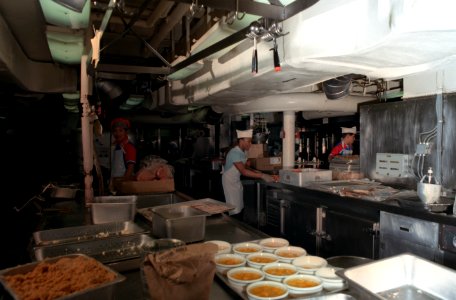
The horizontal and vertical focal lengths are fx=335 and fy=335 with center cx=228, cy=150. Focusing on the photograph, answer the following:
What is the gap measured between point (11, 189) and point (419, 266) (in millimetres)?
10027

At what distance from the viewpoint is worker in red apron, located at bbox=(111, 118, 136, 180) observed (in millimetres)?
4637

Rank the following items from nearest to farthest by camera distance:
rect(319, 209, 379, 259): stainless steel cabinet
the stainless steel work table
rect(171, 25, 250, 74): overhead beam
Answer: the stainless steel work table
rect(171, 25, 250, 74): overhead beam
rect(319, 209, 379, 259): stainless steel cabinet

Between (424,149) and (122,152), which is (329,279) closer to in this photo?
(424,149)

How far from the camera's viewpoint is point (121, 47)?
549 centimetres

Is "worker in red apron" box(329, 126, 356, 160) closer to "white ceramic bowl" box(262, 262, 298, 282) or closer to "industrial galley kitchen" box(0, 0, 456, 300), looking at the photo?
"industrial galley kitchen" box(0, 0, 456, 300)

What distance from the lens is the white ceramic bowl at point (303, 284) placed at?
4.75 ft

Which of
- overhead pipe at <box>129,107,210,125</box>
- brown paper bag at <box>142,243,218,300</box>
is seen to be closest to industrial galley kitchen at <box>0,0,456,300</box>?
brown paper bag at <box>142,243,218,300</box>

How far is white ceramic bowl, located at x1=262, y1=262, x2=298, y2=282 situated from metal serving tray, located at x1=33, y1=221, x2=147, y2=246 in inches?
38.0

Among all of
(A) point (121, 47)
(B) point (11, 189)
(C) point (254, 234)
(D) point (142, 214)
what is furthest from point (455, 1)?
(B) point (11, 189)

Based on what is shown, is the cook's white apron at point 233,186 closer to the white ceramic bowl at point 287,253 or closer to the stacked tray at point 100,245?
the stacked tray at point 100,245

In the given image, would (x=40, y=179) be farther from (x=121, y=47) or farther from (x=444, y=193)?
(x=444, y=193)

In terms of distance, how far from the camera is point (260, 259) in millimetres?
1852

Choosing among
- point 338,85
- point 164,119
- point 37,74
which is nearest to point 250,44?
point 338,85

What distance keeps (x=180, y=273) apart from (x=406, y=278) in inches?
43.9
